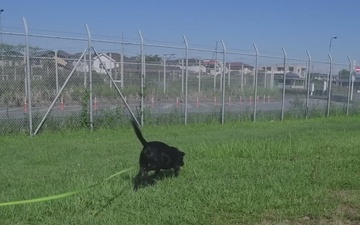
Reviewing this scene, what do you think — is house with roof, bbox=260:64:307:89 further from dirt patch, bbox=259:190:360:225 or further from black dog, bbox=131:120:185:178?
dirt patch, bbox=259:190:360:225

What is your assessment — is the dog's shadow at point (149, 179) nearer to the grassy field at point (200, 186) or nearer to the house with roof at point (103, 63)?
the grassy field at point (200, 186)

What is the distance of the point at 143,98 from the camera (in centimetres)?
1373

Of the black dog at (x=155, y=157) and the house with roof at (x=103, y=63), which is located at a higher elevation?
the house with roof at (x=103, y=63)

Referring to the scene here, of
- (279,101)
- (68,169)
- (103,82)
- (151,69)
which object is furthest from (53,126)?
(279,101)

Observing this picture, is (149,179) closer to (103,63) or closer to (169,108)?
(103,63)

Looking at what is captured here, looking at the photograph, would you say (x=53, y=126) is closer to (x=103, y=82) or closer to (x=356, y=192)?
(x=103, y=82)

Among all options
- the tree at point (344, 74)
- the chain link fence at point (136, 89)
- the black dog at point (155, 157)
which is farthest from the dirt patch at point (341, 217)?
the tree at point (344, 74)

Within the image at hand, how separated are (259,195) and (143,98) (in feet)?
29.9

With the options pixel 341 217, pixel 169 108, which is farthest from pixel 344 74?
pixel 341 217

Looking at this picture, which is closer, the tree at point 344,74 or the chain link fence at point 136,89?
the chain link fence at point 136,89

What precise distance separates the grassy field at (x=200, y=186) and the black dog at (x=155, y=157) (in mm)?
211

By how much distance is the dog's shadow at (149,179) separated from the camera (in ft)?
17.5

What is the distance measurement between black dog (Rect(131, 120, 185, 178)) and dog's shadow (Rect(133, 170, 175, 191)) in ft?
0.21

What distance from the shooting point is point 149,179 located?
567cm
